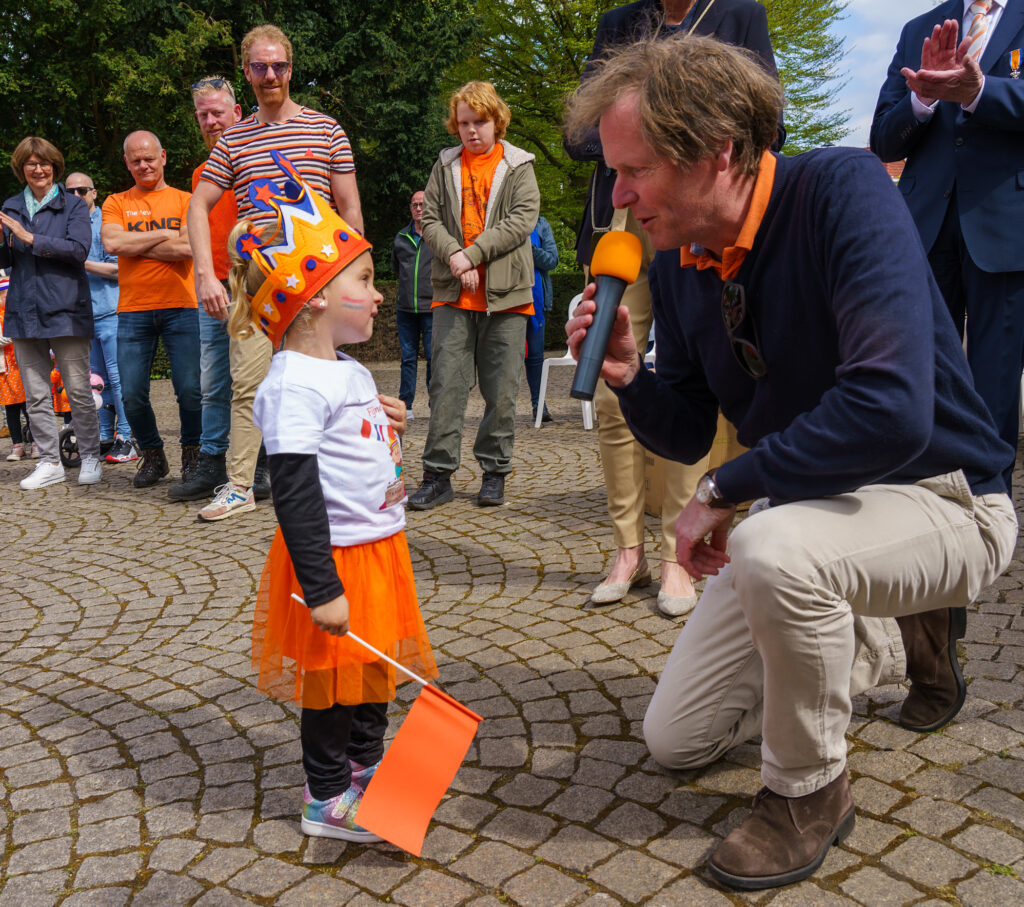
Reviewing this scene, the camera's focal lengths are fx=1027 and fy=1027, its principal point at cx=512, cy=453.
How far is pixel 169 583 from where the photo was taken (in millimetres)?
5004

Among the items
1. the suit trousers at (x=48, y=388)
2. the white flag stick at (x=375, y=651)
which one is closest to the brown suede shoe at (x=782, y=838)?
the white flag stick at (x=375, y=651)

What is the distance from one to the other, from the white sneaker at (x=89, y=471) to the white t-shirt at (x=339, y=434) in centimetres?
585

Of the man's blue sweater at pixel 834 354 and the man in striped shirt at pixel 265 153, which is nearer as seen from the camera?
the man's blue sweater at pixel 834 354

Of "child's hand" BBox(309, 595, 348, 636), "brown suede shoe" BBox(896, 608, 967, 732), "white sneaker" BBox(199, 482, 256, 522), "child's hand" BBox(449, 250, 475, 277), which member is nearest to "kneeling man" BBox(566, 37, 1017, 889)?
"brown suede shoe" BBox(896, 608, 967, 732)

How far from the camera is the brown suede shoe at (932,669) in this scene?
3006 millimetres

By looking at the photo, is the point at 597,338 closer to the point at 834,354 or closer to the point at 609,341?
the point at 609,341

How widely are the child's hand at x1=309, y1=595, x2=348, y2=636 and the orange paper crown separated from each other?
2.32 feet

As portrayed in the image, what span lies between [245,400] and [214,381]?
1.64 feet

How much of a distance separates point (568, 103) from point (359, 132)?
20802 millimetres

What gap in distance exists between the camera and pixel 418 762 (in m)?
2.40

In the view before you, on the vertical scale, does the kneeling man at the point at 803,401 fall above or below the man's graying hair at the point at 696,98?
below

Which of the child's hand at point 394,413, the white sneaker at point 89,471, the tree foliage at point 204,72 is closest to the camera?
the child's hand at point 394,413

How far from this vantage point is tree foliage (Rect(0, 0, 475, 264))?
21672mm

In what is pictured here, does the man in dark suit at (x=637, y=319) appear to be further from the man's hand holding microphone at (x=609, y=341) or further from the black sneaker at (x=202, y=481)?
the black sneaker at (x=202, y=481)
